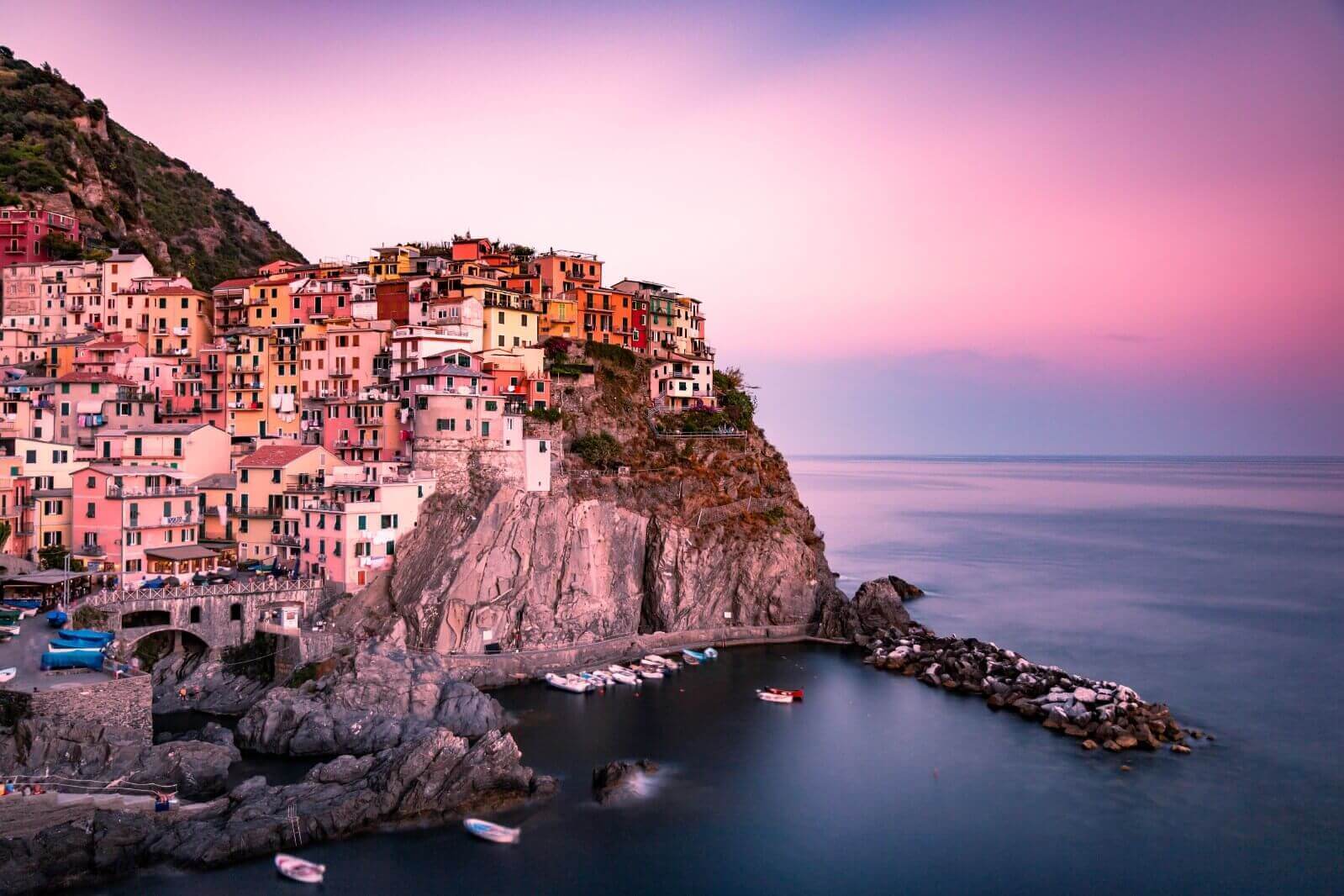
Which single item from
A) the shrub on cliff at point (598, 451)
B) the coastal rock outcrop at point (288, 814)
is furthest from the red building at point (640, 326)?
the coastal rock outcrop at point (288, 814)

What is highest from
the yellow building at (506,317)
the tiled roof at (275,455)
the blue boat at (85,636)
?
the yellow building at (506,317)

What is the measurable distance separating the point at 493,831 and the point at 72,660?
55.3ft

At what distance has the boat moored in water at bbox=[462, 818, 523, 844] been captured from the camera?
3044 centimetres

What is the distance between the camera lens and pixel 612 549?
174ft

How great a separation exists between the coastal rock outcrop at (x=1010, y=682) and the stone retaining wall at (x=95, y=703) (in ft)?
Answer: 108

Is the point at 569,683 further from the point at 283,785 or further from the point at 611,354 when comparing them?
the point at 611,354

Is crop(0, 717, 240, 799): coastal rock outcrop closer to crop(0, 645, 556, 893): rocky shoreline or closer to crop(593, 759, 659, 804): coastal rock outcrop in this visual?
crop(0, 645, 556, 893): rocky shoreline

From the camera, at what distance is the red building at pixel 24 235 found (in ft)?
230

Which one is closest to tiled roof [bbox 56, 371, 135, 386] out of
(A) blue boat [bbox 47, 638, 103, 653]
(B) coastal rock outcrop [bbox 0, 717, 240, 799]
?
(A) blue boat [bbox 47, 638, 103, 653]

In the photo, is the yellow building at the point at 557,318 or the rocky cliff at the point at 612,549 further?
the yellow building at the point at 557,318

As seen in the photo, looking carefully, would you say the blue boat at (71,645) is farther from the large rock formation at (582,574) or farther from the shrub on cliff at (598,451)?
the shrub on cliff at (598,451)

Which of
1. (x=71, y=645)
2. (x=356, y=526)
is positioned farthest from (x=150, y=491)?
(x=71, y=645)

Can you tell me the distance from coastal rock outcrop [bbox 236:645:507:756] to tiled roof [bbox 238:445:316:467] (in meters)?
13.4

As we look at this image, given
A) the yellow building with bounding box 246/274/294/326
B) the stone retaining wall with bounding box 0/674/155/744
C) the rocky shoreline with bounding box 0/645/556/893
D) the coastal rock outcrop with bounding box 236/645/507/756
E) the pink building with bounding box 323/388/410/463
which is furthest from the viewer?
the yellow building with bounding box 246/274/294/326
